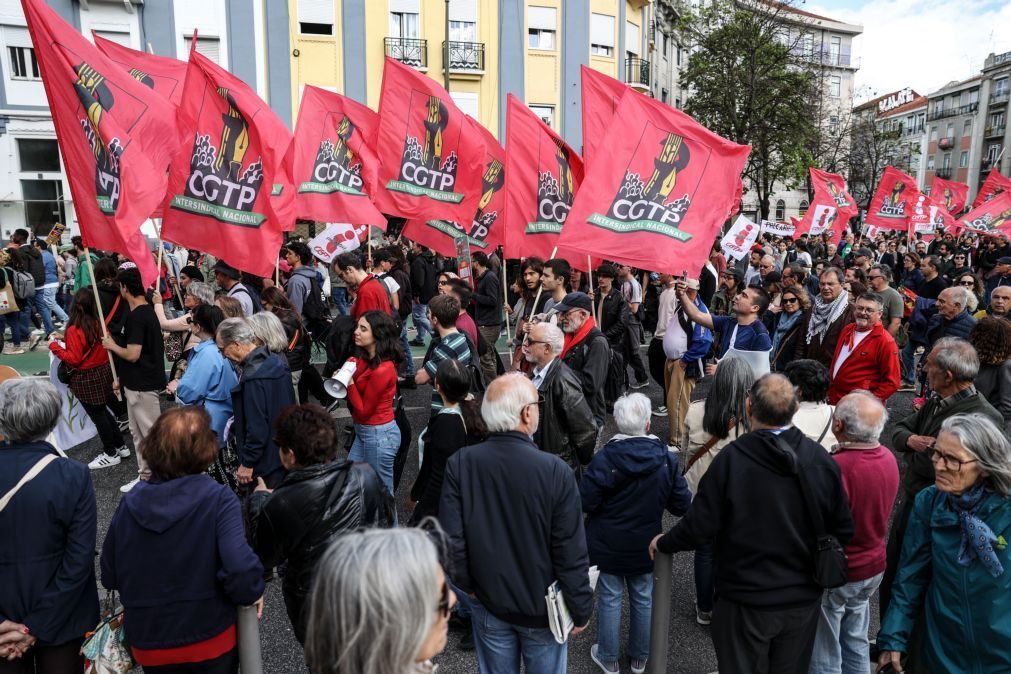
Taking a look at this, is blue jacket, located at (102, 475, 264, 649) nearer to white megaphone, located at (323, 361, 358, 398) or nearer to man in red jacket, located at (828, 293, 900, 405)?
white megaphone, located at (323, 361, 358, 398)

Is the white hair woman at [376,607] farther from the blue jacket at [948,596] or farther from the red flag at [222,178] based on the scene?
the red flag at [222,178]

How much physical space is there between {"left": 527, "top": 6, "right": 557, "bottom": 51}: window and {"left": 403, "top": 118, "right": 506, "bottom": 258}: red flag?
20.4m

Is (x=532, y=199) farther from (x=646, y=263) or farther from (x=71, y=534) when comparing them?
(x=71, y=534)

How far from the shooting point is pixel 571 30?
2728 cm

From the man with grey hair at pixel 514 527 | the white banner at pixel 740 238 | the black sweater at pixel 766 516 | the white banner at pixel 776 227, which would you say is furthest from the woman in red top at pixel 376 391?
the white banner at pixel 776 227

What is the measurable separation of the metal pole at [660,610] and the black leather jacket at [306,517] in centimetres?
130

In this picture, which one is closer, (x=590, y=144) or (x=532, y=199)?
(x=590, y=144)

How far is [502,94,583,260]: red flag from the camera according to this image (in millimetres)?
6848

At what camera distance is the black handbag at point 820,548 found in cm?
277

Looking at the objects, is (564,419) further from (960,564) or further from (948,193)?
(948,193)

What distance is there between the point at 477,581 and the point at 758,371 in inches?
146

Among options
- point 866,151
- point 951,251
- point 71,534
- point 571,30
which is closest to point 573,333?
point 71,534

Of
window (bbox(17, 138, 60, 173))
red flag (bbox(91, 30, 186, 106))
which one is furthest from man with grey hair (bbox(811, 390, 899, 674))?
window (bbox(17, 138, 60, 173))

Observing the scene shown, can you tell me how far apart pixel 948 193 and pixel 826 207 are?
7408mm
